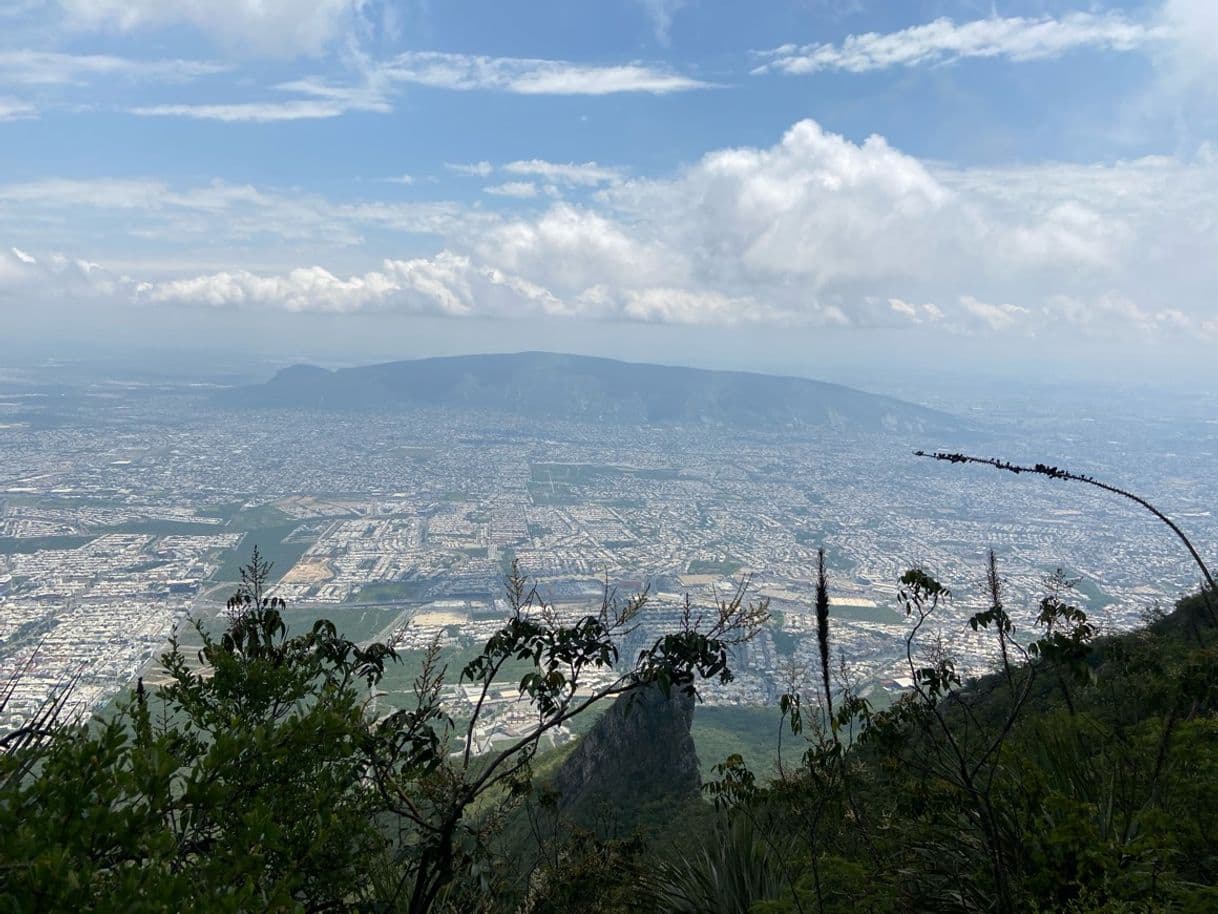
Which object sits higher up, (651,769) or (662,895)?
(662,895)

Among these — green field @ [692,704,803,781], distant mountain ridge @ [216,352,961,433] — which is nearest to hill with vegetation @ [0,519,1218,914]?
green field @ [692,704,803,781]

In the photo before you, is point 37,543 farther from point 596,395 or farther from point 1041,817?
point 596,395

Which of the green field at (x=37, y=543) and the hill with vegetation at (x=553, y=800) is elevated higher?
the hill with vegetation at (x=553, y=800)

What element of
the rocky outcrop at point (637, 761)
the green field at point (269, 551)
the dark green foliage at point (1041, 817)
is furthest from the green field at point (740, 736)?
the green field at point (269, 551)

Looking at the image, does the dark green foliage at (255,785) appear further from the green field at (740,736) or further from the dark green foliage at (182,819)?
the green field at (740,736)

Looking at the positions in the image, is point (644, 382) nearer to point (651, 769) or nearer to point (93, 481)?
point (93, 481)

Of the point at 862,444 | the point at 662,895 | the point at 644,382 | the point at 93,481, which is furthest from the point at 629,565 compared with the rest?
the point at 644,382
